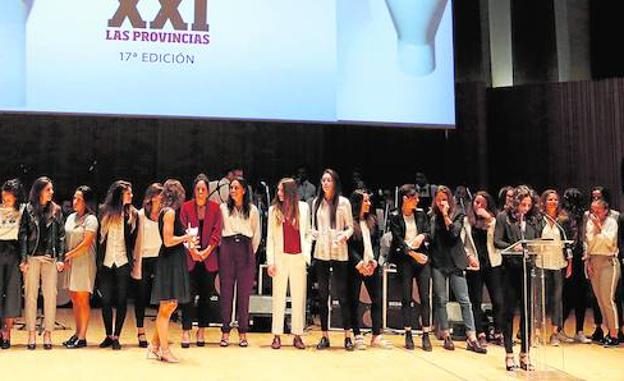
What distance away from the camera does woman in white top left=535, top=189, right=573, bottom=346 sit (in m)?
4.53

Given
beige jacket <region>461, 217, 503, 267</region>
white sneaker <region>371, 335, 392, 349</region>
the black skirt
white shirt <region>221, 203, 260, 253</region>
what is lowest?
white sneaker <region>371, 335, 392, 349</region>

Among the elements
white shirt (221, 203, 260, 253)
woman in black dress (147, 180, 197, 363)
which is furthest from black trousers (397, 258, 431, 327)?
woman in black dress (147, 180, 197, 363)

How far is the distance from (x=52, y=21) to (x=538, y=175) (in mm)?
5869

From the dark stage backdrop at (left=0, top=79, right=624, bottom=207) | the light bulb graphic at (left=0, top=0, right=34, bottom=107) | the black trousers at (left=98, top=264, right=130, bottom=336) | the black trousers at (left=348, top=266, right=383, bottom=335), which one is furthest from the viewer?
the dark stage backdrop at (left=0, top=79, right=624, bottom=207)

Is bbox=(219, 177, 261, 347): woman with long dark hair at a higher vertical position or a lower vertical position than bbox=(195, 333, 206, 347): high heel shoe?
higher

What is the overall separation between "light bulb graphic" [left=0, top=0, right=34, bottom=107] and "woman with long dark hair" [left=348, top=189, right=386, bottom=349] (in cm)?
309

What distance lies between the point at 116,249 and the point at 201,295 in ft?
2.52

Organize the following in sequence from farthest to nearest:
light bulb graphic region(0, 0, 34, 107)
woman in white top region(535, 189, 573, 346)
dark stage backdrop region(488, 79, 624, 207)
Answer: dark stage backdrop region(488, 79, 624, 207)
light bulb graphic region(0, 0, 34, 107)
woman in white top region(535, 189, 573, 346)

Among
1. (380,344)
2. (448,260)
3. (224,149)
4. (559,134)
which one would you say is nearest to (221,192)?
(224,149)

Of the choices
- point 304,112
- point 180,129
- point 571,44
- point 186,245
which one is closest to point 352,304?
point 186,245

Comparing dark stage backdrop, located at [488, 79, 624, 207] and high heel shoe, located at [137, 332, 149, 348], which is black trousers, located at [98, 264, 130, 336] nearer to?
high heel shoe, located at [137, 332, 149, 348]

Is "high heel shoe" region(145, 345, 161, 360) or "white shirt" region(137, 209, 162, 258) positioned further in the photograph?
"white shirt" region(137, 209, 162, 258)

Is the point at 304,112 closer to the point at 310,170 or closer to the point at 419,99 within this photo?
the point at 419,99

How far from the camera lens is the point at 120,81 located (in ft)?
20.0
